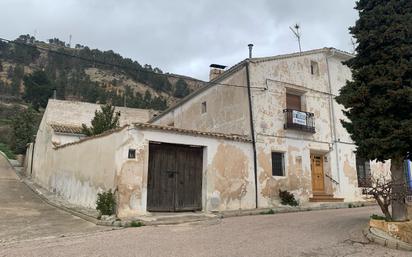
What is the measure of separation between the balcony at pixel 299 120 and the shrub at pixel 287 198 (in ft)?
9.68

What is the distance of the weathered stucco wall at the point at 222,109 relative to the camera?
1596 cm

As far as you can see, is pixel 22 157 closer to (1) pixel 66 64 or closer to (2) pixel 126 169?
(2) pixel 126 169

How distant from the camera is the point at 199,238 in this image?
821 cm

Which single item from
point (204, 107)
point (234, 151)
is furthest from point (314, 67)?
point (234, 151)

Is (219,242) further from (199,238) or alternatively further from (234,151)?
(234,151)

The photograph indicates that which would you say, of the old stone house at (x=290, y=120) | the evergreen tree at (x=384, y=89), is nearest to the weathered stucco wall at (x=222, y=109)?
the old stone house at (x=290, y=120)

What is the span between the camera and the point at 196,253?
672 centimetres

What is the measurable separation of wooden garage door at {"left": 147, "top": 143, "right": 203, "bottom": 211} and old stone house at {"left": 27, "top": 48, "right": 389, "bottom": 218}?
1.4 inches

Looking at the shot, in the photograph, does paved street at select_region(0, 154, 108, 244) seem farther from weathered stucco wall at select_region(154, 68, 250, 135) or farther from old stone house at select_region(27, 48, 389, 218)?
weathered stucco wall at select_region(154, 68, 250, 135)

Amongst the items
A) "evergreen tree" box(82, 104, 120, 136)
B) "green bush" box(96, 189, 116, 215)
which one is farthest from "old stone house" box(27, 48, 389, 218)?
"evergreen tree" box(82, 104, 120, 136)

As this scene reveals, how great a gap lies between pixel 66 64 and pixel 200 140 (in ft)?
246

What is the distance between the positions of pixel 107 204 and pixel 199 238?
4044 mm

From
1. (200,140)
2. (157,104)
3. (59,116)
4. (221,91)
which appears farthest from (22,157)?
(200,140)

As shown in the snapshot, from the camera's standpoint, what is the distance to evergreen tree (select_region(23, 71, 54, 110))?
60562mm
